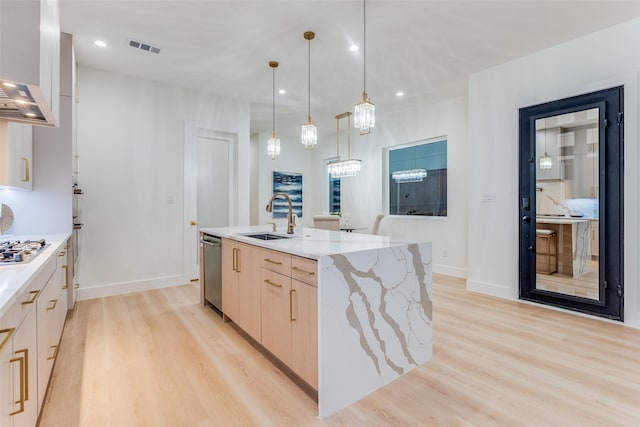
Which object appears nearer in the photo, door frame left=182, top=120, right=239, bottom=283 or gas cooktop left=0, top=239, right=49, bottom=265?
gas cooktop left=0, top=239, right=49, bottom=265

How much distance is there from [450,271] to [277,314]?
3.83 m

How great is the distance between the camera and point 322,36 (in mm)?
3100

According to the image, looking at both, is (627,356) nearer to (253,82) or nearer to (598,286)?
(598,286)

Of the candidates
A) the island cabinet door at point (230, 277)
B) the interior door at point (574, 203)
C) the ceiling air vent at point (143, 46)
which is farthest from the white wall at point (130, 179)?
the interior door at point (574, 203)

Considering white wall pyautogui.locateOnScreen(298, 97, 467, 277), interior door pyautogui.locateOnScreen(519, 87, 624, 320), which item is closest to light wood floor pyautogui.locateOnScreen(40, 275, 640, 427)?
interior door pyautogui.locateOnScreen(519, 87, 624, 320)

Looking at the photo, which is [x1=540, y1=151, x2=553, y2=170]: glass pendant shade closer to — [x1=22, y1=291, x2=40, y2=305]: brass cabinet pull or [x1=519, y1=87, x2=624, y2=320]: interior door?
[x1=519, y1=87, x2=624, y2=320]: interior door

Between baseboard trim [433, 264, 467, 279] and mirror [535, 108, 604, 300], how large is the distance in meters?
1.39

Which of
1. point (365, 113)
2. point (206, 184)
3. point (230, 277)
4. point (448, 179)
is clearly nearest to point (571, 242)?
point (448, 179)

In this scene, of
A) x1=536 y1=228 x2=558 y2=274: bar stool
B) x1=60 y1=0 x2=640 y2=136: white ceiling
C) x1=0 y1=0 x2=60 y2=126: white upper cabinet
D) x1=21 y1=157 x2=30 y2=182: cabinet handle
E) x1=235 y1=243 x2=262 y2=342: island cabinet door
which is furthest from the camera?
x1=536 y1=228 x2=558 y2=274: bar stool

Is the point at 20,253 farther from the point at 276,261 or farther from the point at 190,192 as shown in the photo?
the point at 190,192

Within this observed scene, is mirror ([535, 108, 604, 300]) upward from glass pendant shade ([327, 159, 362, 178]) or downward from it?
downward

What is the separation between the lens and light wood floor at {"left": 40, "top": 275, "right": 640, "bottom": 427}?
1.68m

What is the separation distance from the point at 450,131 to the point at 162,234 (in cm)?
465

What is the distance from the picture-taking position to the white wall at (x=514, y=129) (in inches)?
112
